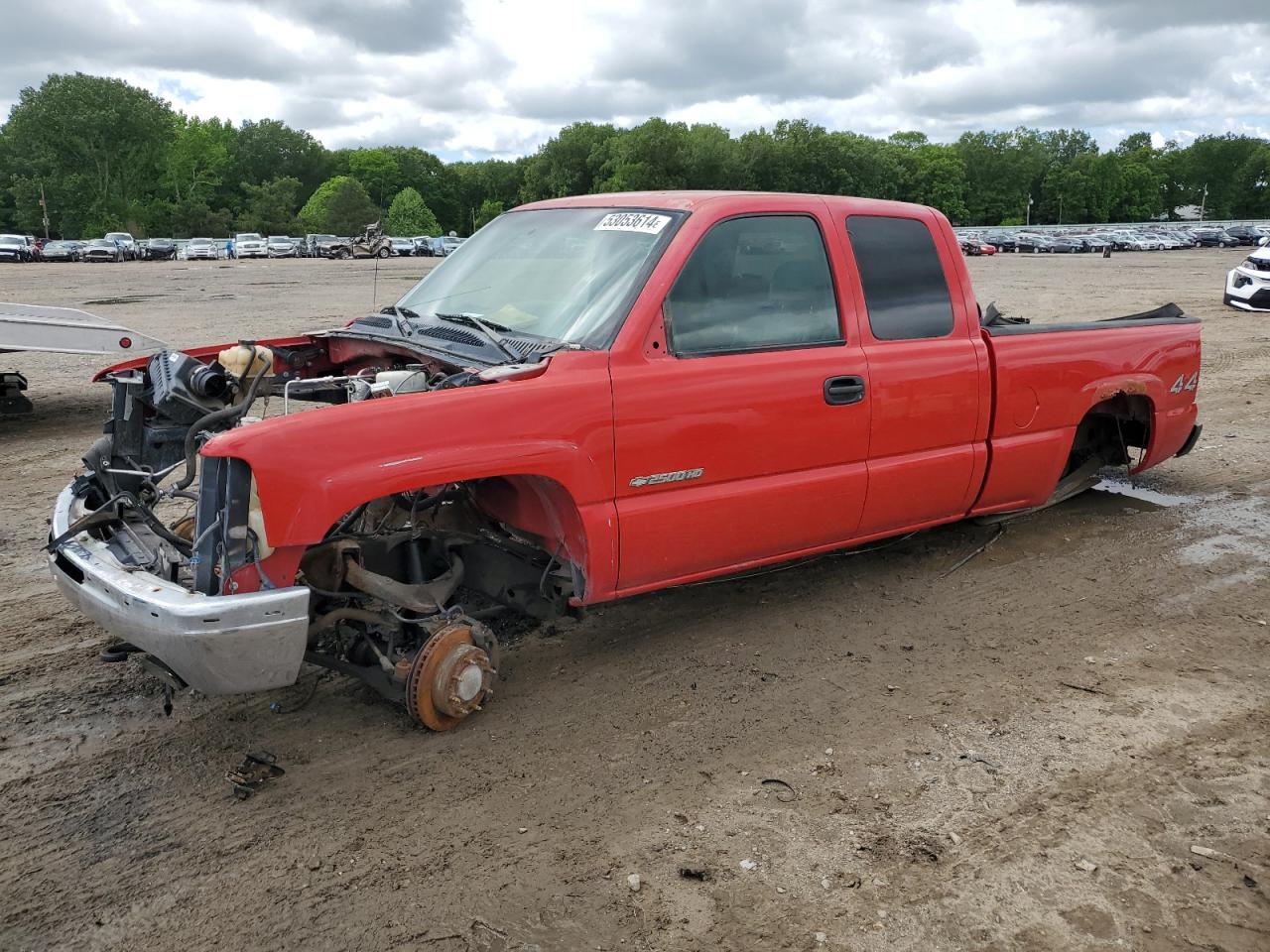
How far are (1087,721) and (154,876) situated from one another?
3236 mm

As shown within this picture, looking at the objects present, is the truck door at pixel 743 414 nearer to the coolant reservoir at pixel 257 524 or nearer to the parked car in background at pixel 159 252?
the coolant reservoir at pixel 257 524

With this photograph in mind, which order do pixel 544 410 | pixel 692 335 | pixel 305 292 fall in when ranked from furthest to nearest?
1. pixel 305 292
2. pixel 692 335
3. pixel 544 410

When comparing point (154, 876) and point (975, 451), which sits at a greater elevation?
point (975, 451)

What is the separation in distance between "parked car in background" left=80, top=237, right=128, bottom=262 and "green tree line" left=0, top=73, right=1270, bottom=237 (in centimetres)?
1439

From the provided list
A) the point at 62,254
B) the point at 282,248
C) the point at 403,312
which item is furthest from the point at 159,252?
the point at 403,312

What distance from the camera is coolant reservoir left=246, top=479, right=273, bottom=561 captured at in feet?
10.4

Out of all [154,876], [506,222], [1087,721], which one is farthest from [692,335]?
[154,876]

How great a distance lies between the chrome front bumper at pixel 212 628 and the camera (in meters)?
3.12

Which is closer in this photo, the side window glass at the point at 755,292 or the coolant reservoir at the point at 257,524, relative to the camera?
the coolant reservoir at the point at 257,524

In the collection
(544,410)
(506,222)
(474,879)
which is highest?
(506,222)

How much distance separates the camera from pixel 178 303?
23016 mm

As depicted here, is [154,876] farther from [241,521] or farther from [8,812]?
[241,521]

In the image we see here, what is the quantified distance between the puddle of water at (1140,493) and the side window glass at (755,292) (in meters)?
3.41

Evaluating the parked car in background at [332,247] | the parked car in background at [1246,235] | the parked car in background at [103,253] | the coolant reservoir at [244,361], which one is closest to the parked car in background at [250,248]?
the parked car in background at [332,247]
